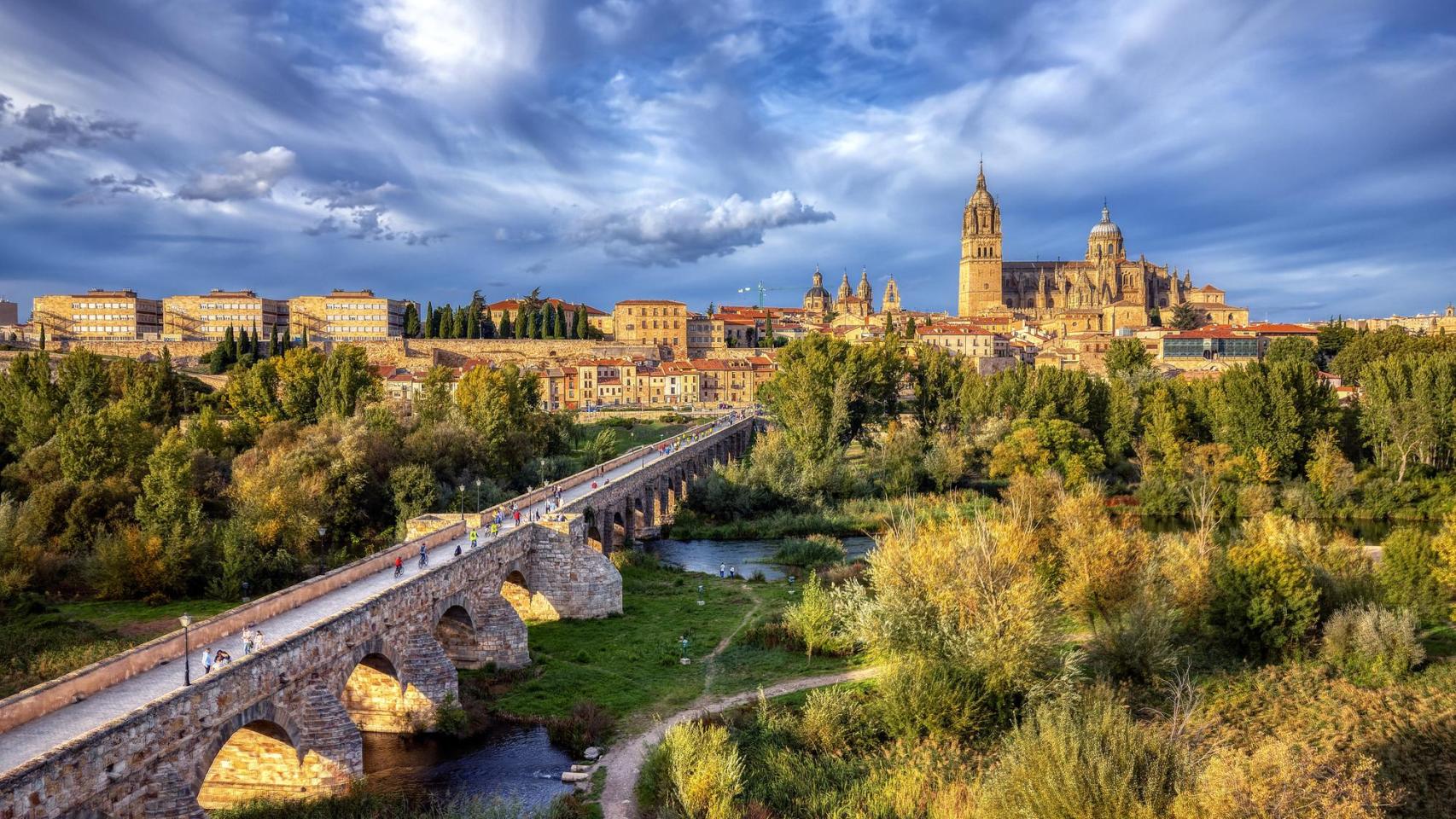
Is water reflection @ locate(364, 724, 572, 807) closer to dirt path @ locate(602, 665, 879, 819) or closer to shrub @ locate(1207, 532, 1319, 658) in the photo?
dirt path @ locate(602, 665, 879, 819)

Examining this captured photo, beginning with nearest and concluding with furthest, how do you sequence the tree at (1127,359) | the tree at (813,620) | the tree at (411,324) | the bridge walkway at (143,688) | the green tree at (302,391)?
1. the bridge walkway at (143,688)
2. the tree at (813,620)
3. the green tree at (302,391)
4. the tree at (1127,359)
5. the tree at (411,324)

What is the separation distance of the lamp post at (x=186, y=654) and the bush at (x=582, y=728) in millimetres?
6238

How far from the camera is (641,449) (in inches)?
1838

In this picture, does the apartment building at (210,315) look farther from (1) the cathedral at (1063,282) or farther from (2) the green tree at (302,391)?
(1) the cathedral at (1063,282)

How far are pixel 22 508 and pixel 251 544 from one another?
808 cm

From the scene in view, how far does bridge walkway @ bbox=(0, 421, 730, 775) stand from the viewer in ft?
33.7

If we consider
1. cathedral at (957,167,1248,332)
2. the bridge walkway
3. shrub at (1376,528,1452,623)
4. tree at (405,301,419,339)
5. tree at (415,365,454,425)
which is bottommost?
shrub at (1376,528,1452,623)

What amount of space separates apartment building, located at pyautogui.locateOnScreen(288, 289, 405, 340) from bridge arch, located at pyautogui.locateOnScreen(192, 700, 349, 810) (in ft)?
322

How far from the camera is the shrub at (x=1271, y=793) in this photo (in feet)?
30.5

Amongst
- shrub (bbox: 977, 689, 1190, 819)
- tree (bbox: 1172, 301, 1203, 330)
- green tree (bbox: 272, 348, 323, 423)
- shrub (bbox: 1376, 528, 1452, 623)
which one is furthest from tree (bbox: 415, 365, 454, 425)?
tree (bbox: 1172, 301, 1203, 330)

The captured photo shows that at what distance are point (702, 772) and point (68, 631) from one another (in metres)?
16.9

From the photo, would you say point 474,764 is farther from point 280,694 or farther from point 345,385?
point 345,385

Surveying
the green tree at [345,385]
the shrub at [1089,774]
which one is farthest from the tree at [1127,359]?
the shrub at [1089,774]

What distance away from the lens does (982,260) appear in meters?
146
